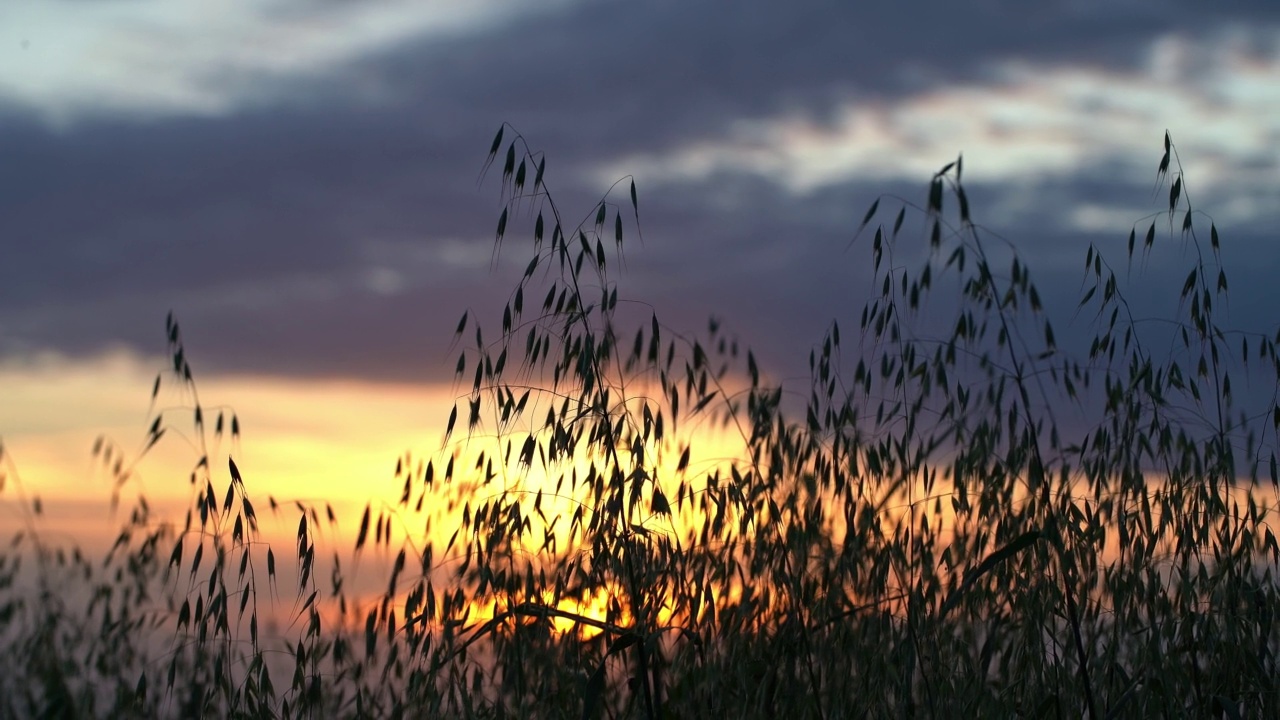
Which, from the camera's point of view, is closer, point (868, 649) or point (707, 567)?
point (868, 649)

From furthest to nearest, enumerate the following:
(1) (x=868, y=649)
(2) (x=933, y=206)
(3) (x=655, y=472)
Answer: (1) (x=868, y=649) → (3) (x=655, y=472) → (2) (x=933, y=206)

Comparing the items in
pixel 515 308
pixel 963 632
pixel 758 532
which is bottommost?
pixel 963 632

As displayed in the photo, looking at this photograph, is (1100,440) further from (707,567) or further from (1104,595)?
(707,567)

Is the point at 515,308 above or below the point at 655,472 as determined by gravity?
above

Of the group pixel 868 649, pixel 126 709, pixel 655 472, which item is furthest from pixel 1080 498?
pixel 126 709

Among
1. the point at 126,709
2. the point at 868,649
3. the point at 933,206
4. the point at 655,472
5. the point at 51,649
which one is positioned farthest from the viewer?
the point at 51,649

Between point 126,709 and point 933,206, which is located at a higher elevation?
point 933,206

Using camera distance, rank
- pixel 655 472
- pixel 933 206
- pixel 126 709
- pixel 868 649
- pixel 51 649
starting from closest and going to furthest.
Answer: pixel 933 206
pixel 655 472
pixel 868 649
pixel 126 709
pixel 51 649

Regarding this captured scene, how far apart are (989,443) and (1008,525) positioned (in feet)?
1.00

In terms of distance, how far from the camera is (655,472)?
2863 millimetres

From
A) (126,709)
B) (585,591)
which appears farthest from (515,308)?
(126,709)

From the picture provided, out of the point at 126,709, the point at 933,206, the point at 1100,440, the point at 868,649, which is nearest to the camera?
the point at 933,206

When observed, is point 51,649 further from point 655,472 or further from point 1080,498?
point 1080,498

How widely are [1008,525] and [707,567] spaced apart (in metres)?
0.91
